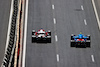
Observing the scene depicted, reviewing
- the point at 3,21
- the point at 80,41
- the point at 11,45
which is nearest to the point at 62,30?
the point at 80,41

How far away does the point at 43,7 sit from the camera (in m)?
40.3

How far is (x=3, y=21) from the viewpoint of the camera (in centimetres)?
3766

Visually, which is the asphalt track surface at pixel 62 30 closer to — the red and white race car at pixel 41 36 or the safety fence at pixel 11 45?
the red and white race car at pixel 41 36

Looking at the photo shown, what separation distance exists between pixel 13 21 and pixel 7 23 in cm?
174

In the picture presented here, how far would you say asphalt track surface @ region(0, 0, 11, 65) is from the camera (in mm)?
33969

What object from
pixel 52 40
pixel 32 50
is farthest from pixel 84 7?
pixel 32 50

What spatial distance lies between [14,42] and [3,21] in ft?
21.9

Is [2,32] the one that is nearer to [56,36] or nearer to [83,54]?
[56,36]

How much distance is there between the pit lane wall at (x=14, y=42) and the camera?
Result: 2970 cm

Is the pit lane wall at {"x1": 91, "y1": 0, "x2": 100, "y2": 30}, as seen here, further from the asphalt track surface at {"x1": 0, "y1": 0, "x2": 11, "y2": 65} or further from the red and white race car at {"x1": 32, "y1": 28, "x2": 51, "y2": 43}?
the asphalt track surface at {"x1": 0, "y1": 0, "x2": 11, "y2": 65}

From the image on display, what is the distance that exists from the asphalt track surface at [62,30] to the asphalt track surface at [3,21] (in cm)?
257

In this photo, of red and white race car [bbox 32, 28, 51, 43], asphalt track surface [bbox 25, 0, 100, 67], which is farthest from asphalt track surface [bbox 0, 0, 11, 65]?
red and white race car [bbox 32, 28, 51, 43]

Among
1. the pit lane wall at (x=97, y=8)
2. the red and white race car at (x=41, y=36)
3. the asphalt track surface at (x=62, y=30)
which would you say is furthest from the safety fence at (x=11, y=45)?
the pit lane wall at (x=97, y=8)

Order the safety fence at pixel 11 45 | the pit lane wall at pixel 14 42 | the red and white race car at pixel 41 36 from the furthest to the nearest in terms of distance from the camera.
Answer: the red and white race car at pixel 41 36, the pit lane wall at pixel 14 42, the safety fence at pixel 11 45
